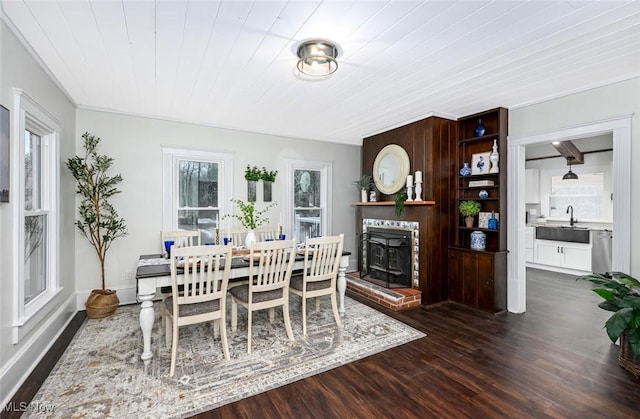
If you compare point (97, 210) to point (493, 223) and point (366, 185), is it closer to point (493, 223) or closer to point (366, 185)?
point (366, 185)

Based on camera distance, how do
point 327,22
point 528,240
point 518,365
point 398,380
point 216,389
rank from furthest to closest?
point 528,240, point 518,365, point 398,380, point 216,389, point 327,22

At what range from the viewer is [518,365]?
2.47 m

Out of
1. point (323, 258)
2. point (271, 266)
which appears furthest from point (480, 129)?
point (271, 266)

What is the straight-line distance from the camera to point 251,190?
15.6 feet

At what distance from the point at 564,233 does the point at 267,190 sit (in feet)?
19.0

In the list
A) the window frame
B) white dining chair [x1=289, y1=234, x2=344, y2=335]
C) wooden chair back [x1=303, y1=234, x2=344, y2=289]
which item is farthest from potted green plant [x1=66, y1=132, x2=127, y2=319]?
wooden chair back [x1=303, y1=234, x2=344, y2=289]

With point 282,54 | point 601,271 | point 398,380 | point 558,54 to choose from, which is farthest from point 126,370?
point 601,271

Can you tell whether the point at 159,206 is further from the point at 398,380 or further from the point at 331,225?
the point at 398,380

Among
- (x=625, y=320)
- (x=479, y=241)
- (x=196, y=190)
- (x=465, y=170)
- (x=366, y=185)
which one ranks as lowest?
(x=625, y=320)

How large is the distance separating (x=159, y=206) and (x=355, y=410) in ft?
11.7

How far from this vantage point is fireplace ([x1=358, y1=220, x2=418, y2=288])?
4.20 meters

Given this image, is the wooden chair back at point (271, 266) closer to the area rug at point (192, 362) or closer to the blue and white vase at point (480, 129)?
the area rug at point (192, 362)

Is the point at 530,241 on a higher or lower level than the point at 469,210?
lower

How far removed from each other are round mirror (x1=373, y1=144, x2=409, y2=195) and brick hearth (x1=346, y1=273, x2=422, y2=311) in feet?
4.86
